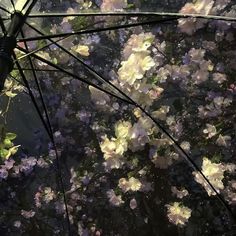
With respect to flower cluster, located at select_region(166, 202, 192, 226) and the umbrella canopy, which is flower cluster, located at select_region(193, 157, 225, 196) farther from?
flower cluster, located at select_region(166, 202, 192, 226)

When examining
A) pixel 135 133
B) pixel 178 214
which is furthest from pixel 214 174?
pixel 135 133

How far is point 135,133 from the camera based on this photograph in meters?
4.75

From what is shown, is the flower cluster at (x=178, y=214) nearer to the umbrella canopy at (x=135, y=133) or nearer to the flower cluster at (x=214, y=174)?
the umbrella canopy at (x=135, y=133)

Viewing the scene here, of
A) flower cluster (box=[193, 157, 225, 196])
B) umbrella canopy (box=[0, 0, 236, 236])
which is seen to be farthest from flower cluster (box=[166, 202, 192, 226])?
flower cluster (box=[193, 157, 225, 196])

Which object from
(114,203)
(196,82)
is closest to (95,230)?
(114,203)

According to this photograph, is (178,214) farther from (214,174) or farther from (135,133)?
(135,133)

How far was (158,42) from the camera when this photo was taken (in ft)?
17.5

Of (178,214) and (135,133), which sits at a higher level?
(135,133)

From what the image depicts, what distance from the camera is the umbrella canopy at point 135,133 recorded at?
4.77 m

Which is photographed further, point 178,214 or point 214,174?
point 178,214

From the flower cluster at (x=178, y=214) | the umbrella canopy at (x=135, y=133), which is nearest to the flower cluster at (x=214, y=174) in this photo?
the umbrella canopy at (x=135, y=133)

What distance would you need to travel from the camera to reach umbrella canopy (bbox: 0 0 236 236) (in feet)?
15.6

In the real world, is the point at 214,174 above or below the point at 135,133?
below

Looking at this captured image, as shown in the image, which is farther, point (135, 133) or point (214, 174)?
point (135, 133)
